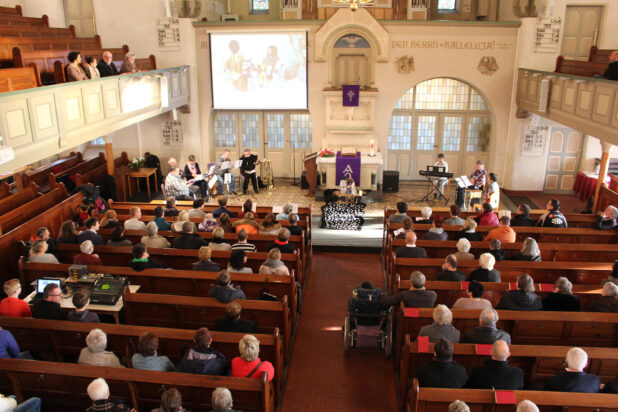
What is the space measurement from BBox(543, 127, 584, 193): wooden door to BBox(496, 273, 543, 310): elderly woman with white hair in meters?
9.27

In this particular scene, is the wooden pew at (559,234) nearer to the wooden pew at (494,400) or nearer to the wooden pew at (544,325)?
the wooden pew at (544,325)

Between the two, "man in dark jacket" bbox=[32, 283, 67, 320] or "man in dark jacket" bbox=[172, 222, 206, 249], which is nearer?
"man in dark jacket" bbox=[32, 283, 67, 320]

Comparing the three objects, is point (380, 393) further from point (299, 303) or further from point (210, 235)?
point (210, 235)

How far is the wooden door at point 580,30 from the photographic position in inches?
511

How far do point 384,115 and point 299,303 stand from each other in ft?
27.0

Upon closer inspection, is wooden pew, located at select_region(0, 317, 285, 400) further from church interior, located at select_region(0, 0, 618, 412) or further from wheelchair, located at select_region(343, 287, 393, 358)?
wheelchair, located at select_region(343, 287, 393, 358)

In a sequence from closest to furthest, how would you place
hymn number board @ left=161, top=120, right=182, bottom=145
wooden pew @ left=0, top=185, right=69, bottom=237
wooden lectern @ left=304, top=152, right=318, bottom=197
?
wooden pew @ left=0, top=185, right=69, bottom=237 < wooden lectern @ left=304, top=152, right=318, bottom=197 < hymn number board @ left=161, top=120, right=182, bottom=145

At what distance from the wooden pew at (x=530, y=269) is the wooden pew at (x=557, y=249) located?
2.14 ft

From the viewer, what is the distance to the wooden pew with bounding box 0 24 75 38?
9640 mm

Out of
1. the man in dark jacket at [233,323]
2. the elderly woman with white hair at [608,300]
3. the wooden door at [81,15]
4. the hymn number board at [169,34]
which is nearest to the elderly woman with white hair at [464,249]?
the elderly woman with white hair at [608,300]

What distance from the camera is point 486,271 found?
6371mm

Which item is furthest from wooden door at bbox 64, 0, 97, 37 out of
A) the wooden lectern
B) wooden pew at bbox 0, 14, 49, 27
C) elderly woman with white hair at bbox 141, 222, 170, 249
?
elderly woman with white hair at bbox 141, 222, 170, 249

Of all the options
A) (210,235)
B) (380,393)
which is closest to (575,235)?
(380,393)

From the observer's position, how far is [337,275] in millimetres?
8875
